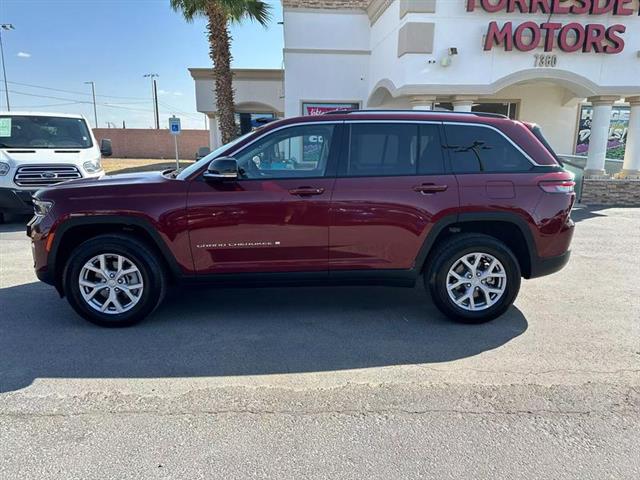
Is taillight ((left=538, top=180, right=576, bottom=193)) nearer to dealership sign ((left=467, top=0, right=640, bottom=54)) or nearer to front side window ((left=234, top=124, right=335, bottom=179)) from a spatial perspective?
front side window ((left=234, top=124, right=335, bottom=179))

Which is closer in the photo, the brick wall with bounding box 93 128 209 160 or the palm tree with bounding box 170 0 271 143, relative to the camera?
the palm tree with bounding box 170 0 271 143

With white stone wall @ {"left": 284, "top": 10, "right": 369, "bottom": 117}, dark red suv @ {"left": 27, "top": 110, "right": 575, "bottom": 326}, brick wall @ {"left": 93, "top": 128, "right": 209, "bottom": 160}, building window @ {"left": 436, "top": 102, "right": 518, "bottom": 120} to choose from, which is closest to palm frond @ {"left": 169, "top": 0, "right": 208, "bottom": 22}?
white stone wall @ {"left": 284, "top": 10, "right": 369, "bottom": 117}

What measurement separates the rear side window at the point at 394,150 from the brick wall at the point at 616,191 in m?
10.4

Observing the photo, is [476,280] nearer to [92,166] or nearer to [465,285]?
[465,285]

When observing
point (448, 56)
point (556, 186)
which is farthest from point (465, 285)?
point (448, 56)

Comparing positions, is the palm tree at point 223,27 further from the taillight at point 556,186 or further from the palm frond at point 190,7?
the taillight at point 556,186

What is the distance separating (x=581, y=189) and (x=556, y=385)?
1088cm

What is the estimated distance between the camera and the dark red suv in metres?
3.72

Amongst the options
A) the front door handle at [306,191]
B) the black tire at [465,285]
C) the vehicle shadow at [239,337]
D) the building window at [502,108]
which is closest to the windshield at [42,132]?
the vehicle shadow at [239,337]

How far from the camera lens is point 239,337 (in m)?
3.70

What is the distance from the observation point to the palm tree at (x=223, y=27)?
1338cm

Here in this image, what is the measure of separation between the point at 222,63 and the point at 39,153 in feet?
25.5

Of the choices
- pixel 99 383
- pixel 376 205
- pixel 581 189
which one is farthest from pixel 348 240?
pixel 581 189

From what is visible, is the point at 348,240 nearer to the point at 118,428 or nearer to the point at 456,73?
the point at 118,428
